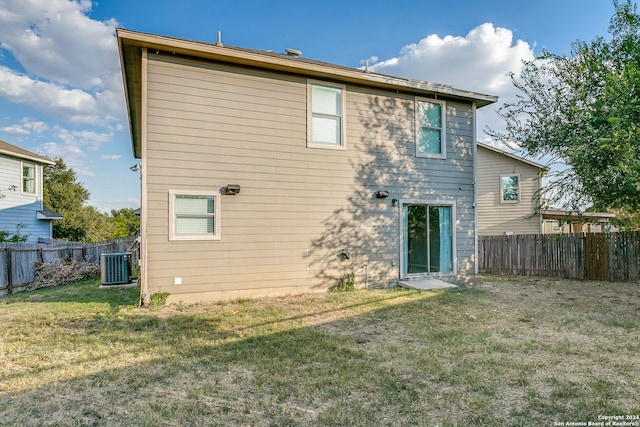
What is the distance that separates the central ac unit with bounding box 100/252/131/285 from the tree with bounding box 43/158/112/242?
70.2ft

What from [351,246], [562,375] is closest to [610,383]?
[562,375]

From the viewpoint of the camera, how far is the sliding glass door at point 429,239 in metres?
9.13

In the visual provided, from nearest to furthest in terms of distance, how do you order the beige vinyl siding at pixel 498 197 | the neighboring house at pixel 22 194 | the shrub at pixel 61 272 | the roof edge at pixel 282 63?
the roof edge at pixel 282 63 → the shrub at pixel 61 272 → the neighboring house at pixel 22 194 → the beige vinyl siding at pixel 498 197

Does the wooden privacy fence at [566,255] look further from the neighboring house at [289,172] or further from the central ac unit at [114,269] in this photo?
the central ac unit at [114,269]

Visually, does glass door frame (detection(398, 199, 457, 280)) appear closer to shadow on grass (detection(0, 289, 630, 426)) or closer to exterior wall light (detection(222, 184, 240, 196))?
shadow on grass (detection(0, 289, 630, 426))

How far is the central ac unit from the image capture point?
923cm

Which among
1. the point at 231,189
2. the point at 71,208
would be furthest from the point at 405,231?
the point at 71,208

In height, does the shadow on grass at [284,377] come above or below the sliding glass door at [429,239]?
below

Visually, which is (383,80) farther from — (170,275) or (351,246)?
(170,275)

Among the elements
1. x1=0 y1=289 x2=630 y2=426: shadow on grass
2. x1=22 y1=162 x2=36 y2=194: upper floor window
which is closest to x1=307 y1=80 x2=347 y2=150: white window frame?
x1=0 y1=289 x2=630 y2=426: shadow on grass

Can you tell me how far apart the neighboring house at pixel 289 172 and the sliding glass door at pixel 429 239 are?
29 millimetres

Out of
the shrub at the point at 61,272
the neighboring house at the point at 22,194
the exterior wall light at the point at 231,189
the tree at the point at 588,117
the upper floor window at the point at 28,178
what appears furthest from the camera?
the upper floor window at the point at 28,178

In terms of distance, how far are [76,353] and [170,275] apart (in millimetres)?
2645

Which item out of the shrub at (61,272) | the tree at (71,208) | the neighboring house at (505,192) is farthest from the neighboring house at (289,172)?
the tree at (71,208)
